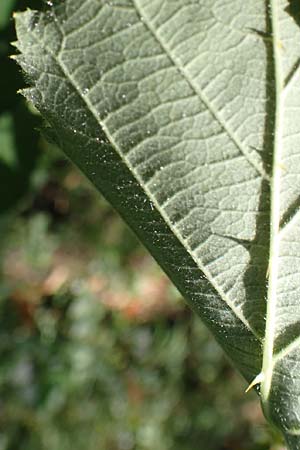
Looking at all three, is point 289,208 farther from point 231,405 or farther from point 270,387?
point 231,405

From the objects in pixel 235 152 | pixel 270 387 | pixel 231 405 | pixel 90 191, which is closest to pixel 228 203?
pixel 235 152

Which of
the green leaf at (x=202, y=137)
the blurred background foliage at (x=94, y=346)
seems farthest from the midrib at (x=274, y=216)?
the blurred background foliage at (x=94, y=346)

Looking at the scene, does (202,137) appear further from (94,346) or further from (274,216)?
(94,346)

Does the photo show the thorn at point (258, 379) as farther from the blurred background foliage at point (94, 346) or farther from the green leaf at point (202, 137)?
the blurred background foliage at point (94, 346)

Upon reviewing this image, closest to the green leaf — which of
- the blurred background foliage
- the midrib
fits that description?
the midrib

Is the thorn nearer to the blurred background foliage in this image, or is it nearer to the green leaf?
the green leaf

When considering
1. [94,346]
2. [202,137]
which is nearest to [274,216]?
[202,137]

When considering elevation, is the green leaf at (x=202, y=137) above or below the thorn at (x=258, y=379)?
above
